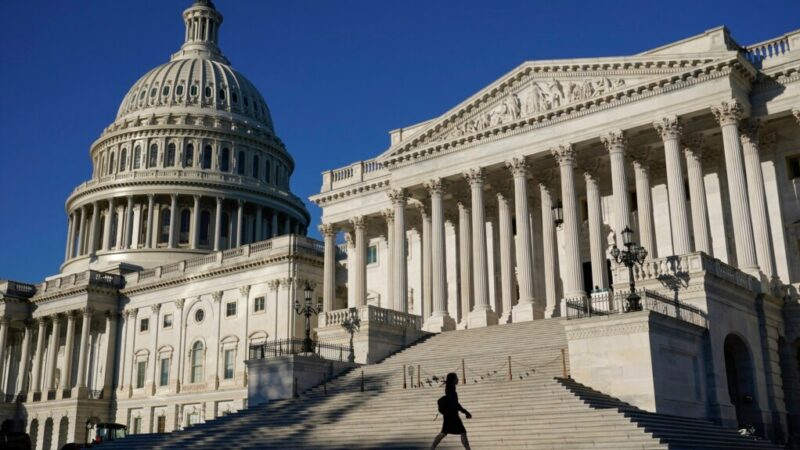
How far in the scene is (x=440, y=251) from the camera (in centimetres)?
5203

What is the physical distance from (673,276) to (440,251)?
748 inches

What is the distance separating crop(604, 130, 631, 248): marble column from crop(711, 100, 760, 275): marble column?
5211mm

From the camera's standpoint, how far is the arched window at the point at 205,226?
102 meters

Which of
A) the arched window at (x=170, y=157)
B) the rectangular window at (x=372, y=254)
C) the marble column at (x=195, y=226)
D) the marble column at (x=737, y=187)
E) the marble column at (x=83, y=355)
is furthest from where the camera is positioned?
the arched window at (x=170, y=157)

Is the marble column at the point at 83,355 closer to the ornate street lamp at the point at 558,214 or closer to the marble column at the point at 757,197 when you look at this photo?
the ornate street lamp at the point at 558,214

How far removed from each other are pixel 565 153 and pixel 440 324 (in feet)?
40.9

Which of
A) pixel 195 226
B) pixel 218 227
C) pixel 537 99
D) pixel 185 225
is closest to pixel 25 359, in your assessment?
pixel 195 226

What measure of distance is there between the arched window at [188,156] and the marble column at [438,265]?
194 feet

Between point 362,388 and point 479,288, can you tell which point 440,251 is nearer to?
point 479,288

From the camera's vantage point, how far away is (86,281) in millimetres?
83438

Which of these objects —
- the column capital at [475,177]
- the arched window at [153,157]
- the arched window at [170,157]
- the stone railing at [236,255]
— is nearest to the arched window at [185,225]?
the arched window at [170,157]

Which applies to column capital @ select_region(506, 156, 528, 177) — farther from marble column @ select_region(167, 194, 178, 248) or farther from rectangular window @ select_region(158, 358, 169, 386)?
marble column @ select_region(167, 194, 178, 248)

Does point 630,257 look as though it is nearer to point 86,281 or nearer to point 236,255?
point 236,255

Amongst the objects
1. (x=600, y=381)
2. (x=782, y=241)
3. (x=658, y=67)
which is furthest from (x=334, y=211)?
(x=600, y=381)
